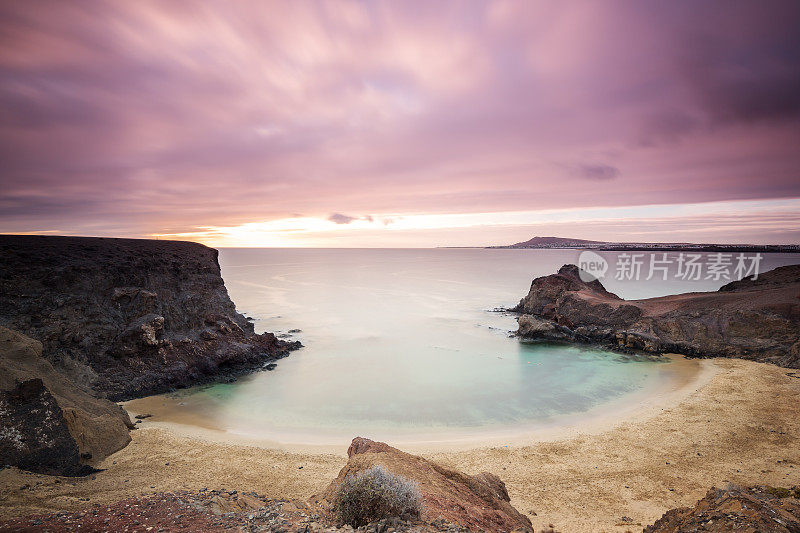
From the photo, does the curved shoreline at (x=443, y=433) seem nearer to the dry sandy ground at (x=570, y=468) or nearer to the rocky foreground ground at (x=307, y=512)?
the dry sandy ground at (x=570, y=468)

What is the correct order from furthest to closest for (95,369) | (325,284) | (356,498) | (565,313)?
1. (325,284)
2. (565,313)
3. (95,369)
4. (356,498)

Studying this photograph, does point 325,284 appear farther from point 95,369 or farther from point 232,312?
point 95,369

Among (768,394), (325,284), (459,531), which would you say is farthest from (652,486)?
(325,284)

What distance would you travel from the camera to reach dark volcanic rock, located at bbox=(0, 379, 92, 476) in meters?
8.87

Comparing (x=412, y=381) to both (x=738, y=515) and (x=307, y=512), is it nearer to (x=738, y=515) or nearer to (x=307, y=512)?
(x=307, y=512)

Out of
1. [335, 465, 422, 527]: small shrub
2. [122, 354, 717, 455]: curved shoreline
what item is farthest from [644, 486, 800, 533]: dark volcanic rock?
A: [122, 354, 717, 455]: curved shoreline

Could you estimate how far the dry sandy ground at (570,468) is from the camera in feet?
27.7

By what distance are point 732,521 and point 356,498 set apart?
18.2ft

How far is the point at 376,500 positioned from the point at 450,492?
186cm

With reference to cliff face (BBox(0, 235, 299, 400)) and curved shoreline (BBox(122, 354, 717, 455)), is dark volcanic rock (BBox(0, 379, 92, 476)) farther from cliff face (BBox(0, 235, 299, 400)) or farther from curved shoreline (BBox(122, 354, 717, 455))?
cliff face (BBox(0, 235, 299, 400))

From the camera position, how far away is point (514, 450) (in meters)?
12.7

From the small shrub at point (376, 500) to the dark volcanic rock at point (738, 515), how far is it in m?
Result: 4.19

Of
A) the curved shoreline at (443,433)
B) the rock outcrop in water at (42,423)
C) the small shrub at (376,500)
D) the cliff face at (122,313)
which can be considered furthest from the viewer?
the cliff face at (122,313)

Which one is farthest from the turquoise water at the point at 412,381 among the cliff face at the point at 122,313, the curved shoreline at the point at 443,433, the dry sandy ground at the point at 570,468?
the dry sandy ground at the point at 570,468
